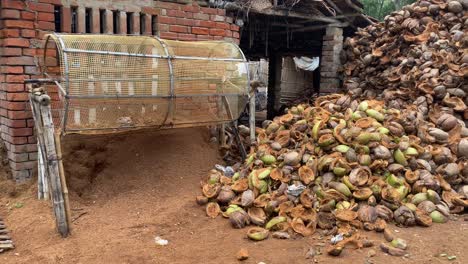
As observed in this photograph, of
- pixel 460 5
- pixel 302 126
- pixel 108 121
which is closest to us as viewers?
pixel 108 121

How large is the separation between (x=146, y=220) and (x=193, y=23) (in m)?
3.10

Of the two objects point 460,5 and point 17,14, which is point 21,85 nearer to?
point 17,14

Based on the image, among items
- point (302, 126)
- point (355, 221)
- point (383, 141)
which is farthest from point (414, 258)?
point (302, 126)

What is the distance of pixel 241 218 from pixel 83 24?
10.1 ft

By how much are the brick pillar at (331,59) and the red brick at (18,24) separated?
5688 mm

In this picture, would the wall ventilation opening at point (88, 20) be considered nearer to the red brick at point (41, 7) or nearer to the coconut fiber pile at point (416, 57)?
the red brick at point (41, 7)

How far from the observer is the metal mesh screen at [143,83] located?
4492 mm

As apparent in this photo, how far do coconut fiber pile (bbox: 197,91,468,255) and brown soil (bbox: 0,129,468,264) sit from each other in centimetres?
17

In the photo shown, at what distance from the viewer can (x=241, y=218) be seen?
14.6 feet

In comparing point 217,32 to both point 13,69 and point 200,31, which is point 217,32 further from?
point 13,69

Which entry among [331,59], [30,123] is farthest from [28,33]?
[331,59]

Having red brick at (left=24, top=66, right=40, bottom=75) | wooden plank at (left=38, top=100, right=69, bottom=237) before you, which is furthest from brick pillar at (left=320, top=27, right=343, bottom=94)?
wooden plank at (left=38, top=100, right=69, bottom=237)

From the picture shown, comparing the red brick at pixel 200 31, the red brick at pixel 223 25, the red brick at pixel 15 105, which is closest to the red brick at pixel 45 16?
the red brick at pixel 15 105

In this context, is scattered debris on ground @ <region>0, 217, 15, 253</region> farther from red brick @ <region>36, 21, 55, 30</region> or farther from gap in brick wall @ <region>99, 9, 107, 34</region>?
gap in brick wall @ <region>99, 9, 107, 34</region>
